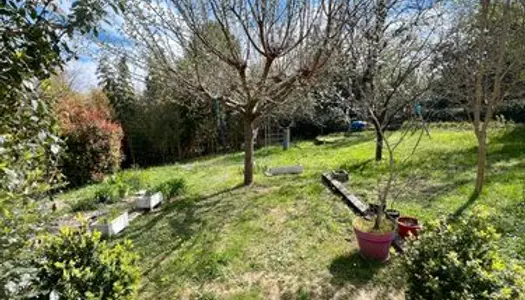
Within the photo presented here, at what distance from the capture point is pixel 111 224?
423 centimetres

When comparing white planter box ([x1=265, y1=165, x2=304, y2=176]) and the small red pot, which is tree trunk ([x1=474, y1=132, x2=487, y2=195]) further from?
white planter box ([x1=265, y1=165, x2=304, y2=176])

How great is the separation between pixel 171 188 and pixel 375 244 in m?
4.01

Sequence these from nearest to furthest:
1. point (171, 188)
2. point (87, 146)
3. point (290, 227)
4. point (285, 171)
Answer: point (290, 227) → point (171, 188) → point (285, 171) → point (87, 146)

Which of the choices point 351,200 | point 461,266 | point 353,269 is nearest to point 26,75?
point 461,266

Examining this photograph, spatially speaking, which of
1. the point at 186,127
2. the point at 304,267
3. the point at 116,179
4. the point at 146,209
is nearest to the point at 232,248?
the point at 304,267

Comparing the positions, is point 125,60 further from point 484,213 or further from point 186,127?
point 186,127

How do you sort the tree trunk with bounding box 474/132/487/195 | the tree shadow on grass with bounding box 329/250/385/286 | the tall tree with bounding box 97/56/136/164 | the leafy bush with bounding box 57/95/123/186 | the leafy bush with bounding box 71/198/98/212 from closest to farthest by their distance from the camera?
the tree shadow on grass with bounding box 329/250/385/286, the tree trunk with bounding box 474/132/487/195, the leafy bush with bounding box 71/198/98/212, the leafy bush with bounding box 57/95/123/186, the tall tree with bounding box 97/56/136/164

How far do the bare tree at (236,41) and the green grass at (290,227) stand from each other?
179 cm

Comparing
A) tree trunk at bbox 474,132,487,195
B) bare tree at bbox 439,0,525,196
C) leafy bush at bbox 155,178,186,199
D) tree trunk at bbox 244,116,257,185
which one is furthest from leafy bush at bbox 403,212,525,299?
leafy bush at bbox 155,178,186,199

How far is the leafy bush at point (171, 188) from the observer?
227 inches

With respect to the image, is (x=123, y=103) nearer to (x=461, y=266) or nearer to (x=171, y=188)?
(x=171, y=188)

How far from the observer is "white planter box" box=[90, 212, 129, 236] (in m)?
4.18

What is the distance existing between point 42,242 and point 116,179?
183 inches

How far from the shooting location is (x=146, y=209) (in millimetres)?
5184
